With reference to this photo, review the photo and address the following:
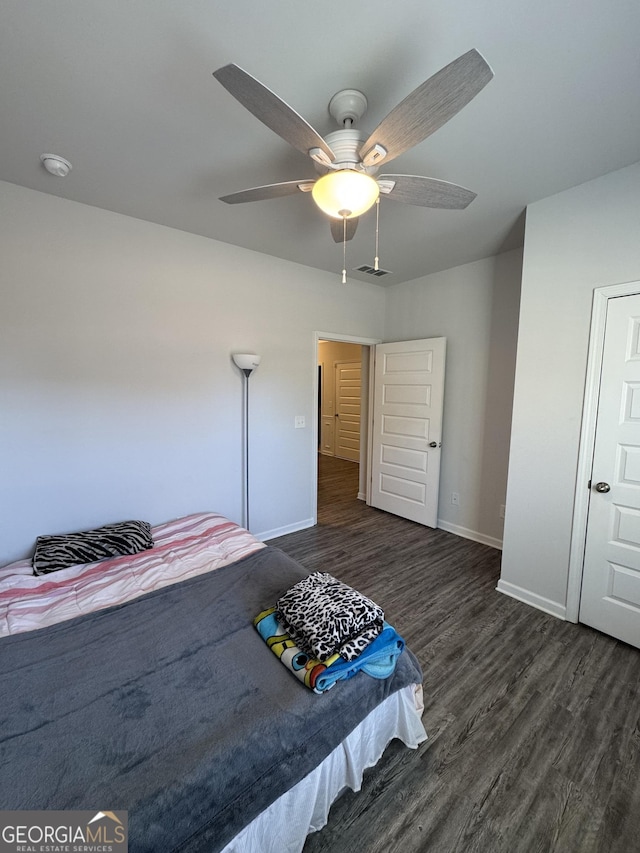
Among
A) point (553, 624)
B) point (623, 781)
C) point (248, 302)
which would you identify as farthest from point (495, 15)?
point (553, 624)

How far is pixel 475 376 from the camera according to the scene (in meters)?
3.39

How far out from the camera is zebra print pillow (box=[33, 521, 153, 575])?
2018mm

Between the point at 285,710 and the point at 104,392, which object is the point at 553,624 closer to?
the point at 285,710

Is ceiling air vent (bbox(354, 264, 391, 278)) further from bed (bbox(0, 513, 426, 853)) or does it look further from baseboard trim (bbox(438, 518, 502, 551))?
bed (bbox(0, 513, 426, 853))

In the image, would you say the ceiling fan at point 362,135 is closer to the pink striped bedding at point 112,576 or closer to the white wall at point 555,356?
the white wall at point 555,356

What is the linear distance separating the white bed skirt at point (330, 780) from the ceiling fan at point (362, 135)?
6.61 feet

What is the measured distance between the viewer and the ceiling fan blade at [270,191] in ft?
4.87

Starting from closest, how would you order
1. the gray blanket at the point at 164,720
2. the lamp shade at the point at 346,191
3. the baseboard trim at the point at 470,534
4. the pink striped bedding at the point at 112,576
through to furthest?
the gray blanket at the point at 164,720
the lamp shade at the point at 346,191
the pink striped bedding at the point at 112,576
the baseboard trim at the point at 470,534

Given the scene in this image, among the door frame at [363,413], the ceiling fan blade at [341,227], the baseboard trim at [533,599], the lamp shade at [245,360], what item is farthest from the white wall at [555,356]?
the lamp shade at [245,360]

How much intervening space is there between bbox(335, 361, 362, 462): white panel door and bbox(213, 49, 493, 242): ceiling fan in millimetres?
5270

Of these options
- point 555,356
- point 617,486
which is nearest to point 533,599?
point 617,486

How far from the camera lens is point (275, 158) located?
6.00 ft

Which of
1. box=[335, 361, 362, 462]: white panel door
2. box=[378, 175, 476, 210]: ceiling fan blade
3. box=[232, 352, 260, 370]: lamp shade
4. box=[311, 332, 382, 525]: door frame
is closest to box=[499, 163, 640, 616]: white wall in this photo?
box=[378, 175, 476, 210]: ceiling fan blade

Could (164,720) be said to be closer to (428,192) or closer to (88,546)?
(88,546)
